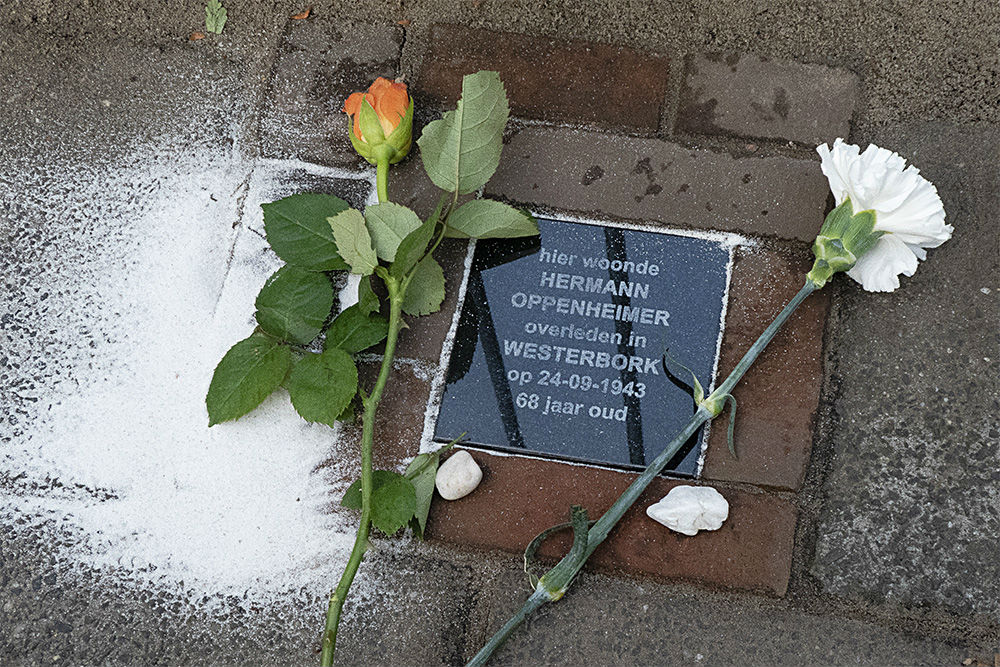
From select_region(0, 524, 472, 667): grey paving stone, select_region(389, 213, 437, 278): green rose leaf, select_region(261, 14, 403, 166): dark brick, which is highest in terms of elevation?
select_region(261, 14, 403, 166): dark brick

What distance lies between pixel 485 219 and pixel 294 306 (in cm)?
37

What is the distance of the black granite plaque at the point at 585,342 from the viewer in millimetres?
1534

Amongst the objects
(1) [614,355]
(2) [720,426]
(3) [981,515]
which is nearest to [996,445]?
(3) [981,515]

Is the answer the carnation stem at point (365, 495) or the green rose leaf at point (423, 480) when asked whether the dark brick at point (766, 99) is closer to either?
the carnation stem at point (365, 495)

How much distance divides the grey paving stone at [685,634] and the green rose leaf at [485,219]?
65 cm

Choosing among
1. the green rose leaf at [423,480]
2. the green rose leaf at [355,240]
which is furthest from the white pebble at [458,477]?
the green rose leaf at [355,240]

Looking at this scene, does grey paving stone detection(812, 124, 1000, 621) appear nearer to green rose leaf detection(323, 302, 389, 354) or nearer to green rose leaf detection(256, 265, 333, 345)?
green rose leaf detection(323, 302, 389, 354)

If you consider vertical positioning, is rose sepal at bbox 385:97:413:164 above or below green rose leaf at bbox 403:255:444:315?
above

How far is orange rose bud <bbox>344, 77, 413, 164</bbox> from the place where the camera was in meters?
1.51

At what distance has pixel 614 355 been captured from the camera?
1560 mm

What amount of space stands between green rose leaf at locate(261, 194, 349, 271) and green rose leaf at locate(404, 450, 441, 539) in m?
0.38

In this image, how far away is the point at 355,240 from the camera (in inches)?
56.2

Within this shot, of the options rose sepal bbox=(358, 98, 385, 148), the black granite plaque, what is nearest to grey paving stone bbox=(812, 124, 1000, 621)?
the black granite plaque

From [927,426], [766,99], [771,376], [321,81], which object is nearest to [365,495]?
[771,376]
